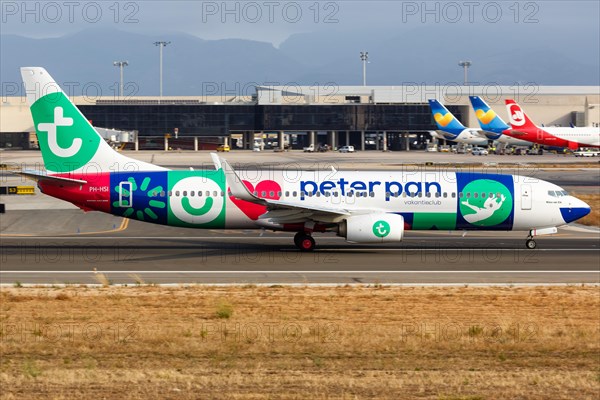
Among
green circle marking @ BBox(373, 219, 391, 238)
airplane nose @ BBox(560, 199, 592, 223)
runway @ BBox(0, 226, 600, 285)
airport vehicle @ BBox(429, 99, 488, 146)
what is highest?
airport vehicle @ BBox(429, 99, 488, 146)

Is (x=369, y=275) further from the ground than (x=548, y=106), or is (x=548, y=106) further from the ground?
(x=548, y=106)

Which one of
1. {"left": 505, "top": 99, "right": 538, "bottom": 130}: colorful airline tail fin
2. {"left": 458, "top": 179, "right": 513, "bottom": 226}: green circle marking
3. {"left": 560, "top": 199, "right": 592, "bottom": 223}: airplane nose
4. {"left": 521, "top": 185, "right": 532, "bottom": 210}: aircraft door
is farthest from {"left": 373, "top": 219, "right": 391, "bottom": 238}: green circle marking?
{"left": 505, "top": 99, "right": 538, "bottom": 130}: colorful airline tail fin

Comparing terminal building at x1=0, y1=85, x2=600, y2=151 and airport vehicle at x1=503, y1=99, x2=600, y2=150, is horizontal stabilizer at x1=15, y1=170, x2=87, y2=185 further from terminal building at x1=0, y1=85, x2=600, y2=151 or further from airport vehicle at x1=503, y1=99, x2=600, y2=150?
terminal building at x1=0, y1=85, x2=600, y2=151

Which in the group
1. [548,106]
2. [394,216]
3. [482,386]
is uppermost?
[548,106]

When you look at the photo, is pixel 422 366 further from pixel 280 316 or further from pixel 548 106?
pixel 548 106

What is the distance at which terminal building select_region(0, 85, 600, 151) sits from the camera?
533 feet

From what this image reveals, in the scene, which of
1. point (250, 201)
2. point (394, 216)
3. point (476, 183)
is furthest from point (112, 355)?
point (476, 183)

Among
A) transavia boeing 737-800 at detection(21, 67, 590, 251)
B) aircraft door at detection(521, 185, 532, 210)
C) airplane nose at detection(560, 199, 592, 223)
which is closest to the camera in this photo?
transavia boeing 737-800 at detection(21, 67, 590, 251)

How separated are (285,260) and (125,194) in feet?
Result: 24.3

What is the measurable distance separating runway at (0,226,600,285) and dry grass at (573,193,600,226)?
619 cm

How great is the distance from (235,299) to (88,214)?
2893 cm

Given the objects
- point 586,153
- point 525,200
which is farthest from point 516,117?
point 525,200

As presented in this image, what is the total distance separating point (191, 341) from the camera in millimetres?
20656

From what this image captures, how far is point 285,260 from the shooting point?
36.3m
